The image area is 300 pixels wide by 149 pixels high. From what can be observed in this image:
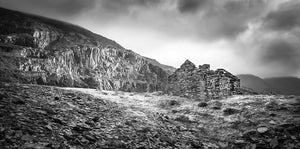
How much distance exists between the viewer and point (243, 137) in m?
9.89

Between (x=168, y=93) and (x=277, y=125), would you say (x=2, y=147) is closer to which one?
(x=277, y=125)

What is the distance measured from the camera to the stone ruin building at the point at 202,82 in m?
20.7

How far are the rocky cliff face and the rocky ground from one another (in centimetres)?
10601

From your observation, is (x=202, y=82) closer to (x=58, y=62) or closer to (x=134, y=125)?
(x=134, y=125)

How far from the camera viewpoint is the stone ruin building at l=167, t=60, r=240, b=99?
67.8 ft

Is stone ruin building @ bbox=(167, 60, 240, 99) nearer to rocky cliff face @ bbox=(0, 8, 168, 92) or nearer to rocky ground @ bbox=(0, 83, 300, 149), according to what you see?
rocky ground @ bbox=(0, 83, 300, 149)

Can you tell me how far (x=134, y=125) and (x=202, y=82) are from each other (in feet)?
45.4

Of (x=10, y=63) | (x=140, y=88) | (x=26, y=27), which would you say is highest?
(x=26, y=27)

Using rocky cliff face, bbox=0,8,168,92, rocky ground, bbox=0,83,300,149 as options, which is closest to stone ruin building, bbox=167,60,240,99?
rocky ground, bbox=0,83,300,149

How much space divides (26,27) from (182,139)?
224m

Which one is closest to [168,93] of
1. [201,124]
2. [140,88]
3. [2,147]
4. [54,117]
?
[201,124]

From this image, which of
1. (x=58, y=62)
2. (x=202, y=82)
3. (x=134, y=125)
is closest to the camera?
(x=134, y=125)

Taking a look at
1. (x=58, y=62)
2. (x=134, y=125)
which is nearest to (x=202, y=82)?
(x=134, y=125)

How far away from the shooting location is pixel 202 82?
71.6 ft
